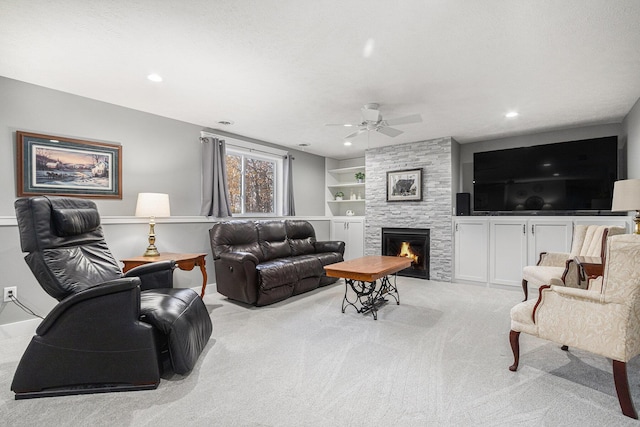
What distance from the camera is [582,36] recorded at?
7.02ft

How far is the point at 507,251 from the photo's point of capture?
14.9 ft

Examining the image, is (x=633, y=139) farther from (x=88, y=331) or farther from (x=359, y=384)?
(x=88, y=331)

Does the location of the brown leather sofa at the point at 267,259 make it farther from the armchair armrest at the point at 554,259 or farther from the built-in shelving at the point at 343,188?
the armchair armrest at the point at 554,259

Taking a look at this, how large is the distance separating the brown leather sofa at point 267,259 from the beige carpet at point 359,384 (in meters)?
0.60

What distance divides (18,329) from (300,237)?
11.3 ft

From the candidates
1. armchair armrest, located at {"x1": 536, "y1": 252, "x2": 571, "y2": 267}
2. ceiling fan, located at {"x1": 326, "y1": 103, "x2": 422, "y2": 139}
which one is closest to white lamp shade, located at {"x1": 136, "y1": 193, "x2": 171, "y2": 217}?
ceiling fan, located at {"x1": 326, "y1": 103, "x2": 422, "y2": 139}

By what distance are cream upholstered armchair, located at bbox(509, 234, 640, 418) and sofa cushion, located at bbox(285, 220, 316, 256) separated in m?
3.53

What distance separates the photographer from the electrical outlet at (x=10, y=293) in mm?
2775

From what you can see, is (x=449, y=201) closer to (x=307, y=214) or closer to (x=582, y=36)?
(x=307, y=214)

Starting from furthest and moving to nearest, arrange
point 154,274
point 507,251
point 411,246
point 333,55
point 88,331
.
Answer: point 411,246 → point 507,251 → point 154,274 → point 333,55 → point 88,331

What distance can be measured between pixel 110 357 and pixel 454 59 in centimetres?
322

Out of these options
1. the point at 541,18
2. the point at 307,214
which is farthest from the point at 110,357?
the point at 307,214

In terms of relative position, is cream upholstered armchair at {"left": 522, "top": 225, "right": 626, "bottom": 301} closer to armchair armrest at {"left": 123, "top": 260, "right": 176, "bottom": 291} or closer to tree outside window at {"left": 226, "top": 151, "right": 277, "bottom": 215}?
armchair armrest at {"left": 123, "top": 260, "right": 176, "bottom": 291}

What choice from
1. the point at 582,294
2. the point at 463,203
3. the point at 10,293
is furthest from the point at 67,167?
the point at 463,203
